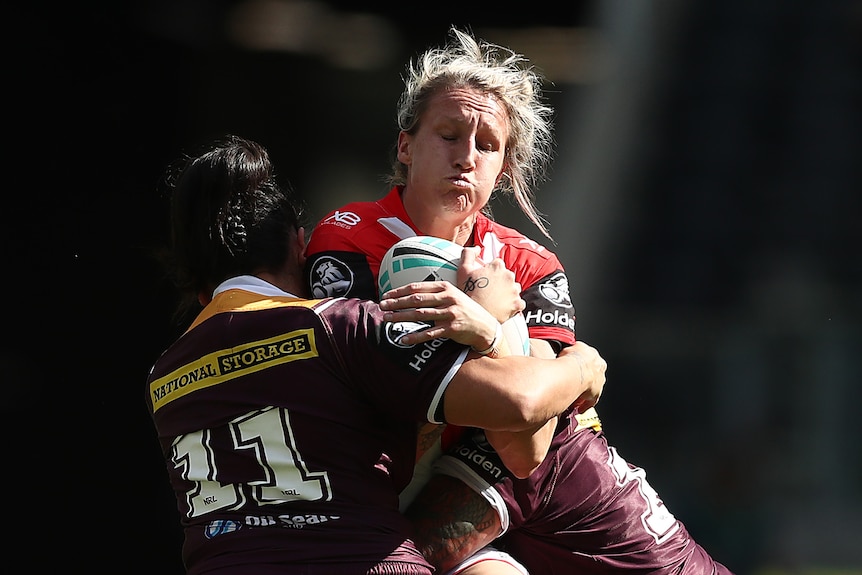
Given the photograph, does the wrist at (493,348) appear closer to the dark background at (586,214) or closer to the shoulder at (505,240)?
the shoulder at (505,240)

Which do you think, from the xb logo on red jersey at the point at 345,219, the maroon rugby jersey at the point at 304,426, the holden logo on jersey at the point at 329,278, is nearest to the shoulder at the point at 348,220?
the xb logo on red jersey at the point at 345,219

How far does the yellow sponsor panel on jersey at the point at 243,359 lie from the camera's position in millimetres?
2195

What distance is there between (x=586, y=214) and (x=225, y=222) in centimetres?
233

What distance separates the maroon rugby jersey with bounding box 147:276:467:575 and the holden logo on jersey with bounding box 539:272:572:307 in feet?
1.88

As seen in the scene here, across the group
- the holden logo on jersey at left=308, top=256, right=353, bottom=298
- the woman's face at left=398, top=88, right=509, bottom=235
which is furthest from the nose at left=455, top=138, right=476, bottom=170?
the holden logo on jersey at left=308, top=256, right=353, bottom=298

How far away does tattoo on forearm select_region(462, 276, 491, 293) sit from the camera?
2.33 m

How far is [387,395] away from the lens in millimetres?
2182

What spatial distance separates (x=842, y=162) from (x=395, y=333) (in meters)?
3.30

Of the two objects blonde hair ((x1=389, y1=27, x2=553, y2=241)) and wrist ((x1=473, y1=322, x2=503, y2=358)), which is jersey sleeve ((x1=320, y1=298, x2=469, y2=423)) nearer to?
wrist ((x1=473, y1=322, x2=503, y2=358))

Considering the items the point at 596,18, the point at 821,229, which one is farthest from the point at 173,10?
the point at 821,229

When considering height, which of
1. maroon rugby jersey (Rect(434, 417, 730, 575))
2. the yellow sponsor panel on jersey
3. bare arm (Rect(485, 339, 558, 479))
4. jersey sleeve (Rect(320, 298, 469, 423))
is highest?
the yellow sponsor panel on jersey

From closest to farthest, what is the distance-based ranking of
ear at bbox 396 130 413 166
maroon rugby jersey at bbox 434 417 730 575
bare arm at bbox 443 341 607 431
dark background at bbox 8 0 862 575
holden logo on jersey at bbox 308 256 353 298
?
bare arm at bbox 443 341 607 431
holden logo on jersey at bbox 308 256 353 298
maroon rugby jersey at bbox 434 417 730 575
ear at bbox 396 130 413 166
dark background at bbox 8 0 862 575

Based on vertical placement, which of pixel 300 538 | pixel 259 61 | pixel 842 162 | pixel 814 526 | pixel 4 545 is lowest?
pixel 814 526

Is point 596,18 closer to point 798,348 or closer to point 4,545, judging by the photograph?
point 798,348
